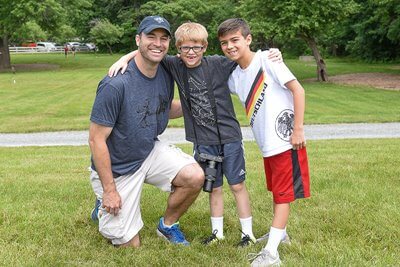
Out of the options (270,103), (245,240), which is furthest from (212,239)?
(270,103)

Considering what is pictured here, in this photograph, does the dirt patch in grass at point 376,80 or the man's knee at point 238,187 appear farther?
the dirt patch in grass at point 376,80

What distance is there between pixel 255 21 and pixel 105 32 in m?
29.0

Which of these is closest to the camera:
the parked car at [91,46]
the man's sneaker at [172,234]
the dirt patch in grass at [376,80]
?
the man's sneaker at [172,234]

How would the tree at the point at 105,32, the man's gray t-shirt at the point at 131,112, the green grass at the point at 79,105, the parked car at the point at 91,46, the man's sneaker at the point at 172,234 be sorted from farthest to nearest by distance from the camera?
the parked car at the point at 91,46, the tree at the point at 105,32, the green grass at the point at 79,105, the man's sneaker at the point at 172,234, the man's gray t-shirt at the point at 131,112

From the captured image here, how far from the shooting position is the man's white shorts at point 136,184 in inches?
150

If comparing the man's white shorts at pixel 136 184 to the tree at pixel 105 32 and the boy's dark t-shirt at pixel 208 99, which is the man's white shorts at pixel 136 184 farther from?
the tree at pixel 105 32

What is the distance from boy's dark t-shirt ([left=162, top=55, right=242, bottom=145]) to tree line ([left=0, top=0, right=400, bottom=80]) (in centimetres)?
1974

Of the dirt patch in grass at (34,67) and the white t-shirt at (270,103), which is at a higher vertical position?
the white t-shirt at (270,103)

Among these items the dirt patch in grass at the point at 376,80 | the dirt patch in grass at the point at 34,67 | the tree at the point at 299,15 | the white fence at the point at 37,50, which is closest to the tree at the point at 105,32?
the white fence at the point at 37,50

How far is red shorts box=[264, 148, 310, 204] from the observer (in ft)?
11.6

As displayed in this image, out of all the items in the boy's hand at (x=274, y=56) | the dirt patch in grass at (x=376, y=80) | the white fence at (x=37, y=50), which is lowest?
the white fence at (x=37, y=50)

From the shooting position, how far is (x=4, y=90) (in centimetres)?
2178

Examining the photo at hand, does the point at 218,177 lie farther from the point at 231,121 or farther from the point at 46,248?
the point at 46,248

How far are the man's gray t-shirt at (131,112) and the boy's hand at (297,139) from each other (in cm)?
107
